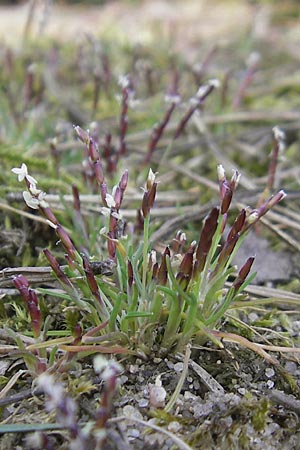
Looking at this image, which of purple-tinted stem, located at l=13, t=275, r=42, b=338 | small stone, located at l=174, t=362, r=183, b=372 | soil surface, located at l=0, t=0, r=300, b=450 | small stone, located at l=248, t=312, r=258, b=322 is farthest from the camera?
small stone, located at l=248, t=312, r=258, b=322

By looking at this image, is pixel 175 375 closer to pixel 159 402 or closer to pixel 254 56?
pixel 159 402

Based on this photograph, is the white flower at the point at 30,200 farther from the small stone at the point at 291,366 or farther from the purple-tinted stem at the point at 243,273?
the small stone at the point at 291,366

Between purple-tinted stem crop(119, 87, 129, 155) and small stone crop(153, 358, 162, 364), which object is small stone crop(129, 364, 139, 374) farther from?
purple-tinted stem crop(119, 87, 129, 155)

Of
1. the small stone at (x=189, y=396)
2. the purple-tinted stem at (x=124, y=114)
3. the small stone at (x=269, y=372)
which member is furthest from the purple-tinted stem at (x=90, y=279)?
the purple-tinted stem at (x=124, y=114)

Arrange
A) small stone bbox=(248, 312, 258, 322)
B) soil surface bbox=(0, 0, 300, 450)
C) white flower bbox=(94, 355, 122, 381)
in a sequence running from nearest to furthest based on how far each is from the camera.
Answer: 1. white flower bbox=(94, 355, 122, 381)
2. soil surface bbox=(0, 0, 300, 450)
3. small stone bbox=(248, 312, 258, 322)

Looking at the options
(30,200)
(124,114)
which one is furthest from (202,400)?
(124,114)

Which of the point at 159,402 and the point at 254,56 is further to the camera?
the point at 254,56

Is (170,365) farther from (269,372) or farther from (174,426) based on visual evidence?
(269,372)

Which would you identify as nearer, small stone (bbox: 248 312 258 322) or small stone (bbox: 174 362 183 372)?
small stone (bbox: 174 362 183 372)

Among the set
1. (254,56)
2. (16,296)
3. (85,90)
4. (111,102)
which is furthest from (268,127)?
(16,296)

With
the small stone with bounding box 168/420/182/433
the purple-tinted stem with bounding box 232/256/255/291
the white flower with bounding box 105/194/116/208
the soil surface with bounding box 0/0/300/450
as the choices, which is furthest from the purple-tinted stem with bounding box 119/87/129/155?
the small stone with bounding box 168/420/182/433

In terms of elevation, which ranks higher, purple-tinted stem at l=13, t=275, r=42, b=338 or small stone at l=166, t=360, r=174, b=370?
purple-tinted stem at l=13, t=275, r=42, b=338
